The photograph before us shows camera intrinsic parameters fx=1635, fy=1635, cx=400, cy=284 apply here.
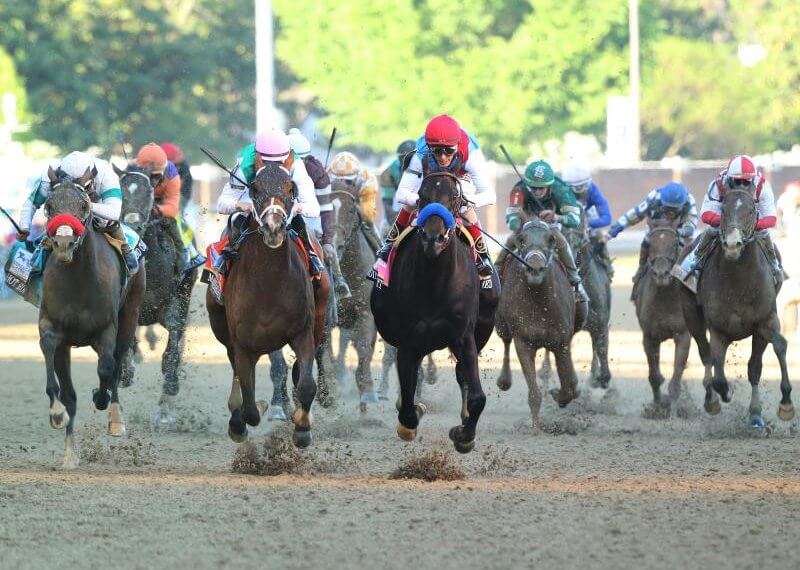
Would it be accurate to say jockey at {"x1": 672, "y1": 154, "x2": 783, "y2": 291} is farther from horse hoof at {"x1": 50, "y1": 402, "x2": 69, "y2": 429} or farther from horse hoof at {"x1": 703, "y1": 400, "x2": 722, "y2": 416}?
horse hoof at {"x1": 50, "y1": 402, "x2": 69, "y2": 429}

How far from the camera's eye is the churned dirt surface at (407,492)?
8.32 m

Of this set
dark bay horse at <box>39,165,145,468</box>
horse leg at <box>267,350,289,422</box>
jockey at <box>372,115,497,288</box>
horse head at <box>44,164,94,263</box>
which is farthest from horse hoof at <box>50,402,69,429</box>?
horse leg at <box>267,350,289,422</box>

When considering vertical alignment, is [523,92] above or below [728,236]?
above

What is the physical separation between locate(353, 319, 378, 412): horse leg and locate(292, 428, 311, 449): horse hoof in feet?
11.8

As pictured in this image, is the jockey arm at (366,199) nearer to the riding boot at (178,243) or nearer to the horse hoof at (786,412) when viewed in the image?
the riding boot at (178,243)

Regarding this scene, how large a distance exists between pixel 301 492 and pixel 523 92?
4012 centimetres

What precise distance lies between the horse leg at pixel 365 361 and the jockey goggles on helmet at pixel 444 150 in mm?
4111

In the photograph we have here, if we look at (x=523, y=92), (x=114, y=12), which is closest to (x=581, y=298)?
(x=523, y=92)

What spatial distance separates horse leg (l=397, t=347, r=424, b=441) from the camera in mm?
11016

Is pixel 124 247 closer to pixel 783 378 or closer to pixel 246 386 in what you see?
pixel 246 386

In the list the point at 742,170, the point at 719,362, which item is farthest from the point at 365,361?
the point at 742,170

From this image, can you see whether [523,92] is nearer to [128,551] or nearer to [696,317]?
Result: [696,317]

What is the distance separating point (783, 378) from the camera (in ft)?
43.6

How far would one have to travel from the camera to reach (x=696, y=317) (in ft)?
48.0
